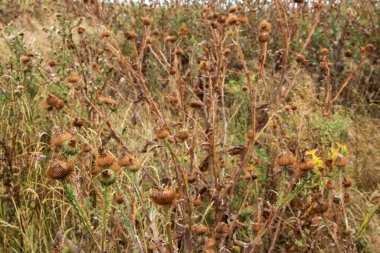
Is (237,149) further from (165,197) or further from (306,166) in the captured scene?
(165,197)

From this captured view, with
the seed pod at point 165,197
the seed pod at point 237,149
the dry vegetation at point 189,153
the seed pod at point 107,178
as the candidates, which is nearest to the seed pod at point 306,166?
the dry vegetation at point 189,153

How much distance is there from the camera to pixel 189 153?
2.02 meters

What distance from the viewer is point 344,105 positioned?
11.7 ft

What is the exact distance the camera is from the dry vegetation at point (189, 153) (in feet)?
4.09

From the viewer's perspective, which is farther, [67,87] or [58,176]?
[67,87]

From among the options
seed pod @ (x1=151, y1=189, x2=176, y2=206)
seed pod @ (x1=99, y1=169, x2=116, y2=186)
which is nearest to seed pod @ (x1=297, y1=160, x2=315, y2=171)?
seed pod @ (x1=151, y1=189, x2=176, y2=206)

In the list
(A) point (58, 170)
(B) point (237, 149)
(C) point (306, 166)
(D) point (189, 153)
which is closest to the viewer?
(A) point (58, 170)

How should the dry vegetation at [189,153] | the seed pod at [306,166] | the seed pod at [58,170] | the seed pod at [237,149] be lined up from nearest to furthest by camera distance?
the seed pod at [58,170] < the seed pod at [306,166] < the dry vegetation at [189,153] < the seed pod at [237,149]

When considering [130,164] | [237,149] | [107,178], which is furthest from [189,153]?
[107,178]

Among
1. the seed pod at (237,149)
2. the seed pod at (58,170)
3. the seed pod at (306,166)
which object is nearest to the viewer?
the seed pod at (58,170)

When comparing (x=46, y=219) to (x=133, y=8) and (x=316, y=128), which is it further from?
(x=133, y=8)

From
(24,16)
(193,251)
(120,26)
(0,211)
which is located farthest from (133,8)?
(193,251)

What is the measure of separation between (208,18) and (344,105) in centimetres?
181

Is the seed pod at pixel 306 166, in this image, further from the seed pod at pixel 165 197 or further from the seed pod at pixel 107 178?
the seed pod at pixel 107 178
